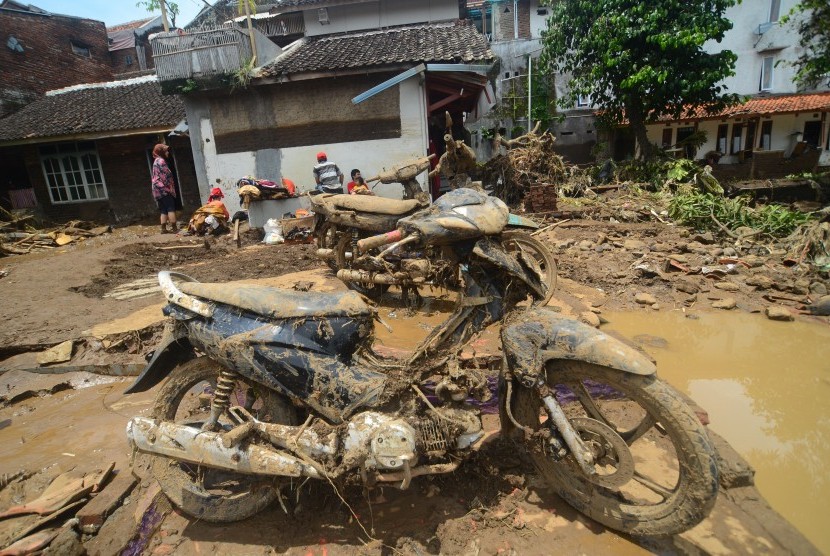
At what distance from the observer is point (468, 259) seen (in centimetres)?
243

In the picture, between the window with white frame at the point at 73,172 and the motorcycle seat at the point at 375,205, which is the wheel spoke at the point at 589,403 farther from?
the window with white frame at the point at 73,172

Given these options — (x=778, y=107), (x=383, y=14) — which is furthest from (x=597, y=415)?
(x=778, y=107)

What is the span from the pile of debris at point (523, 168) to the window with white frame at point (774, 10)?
17.2 metres

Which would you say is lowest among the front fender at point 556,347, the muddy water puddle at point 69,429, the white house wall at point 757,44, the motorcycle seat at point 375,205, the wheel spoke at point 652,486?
the muddy water puddle at point 69,429

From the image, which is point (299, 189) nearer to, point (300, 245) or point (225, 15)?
point (300, 245)

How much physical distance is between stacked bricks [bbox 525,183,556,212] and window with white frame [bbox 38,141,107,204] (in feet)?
47.4

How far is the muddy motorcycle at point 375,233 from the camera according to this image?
4.71m

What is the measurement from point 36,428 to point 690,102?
1632 centimetres

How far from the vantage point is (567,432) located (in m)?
1.97

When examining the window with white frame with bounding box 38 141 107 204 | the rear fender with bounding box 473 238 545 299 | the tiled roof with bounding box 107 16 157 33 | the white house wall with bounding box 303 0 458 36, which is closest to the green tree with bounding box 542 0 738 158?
the white house wall with bounding box 303 0 458 36

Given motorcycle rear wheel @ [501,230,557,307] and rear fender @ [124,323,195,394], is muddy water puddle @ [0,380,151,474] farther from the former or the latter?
motorcycle rear wheel @ [501,230,557,307]

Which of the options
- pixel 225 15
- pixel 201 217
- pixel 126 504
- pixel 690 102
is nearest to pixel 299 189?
pixel 201 217

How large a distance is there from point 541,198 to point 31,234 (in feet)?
43.2

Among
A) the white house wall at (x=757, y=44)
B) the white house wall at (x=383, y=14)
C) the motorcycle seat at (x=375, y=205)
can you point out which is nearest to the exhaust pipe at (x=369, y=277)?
the motorcycle seat at (x=375, y=205)
